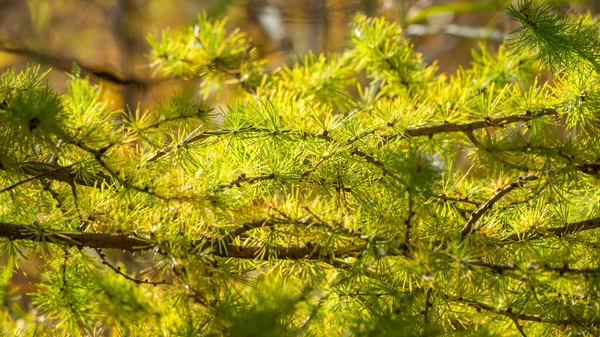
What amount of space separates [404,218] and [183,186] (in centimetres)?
24

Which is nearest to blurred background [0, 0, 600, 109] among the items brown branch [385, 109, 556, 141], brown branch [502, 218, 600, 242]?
brown branch [385, 109, 556, 141]

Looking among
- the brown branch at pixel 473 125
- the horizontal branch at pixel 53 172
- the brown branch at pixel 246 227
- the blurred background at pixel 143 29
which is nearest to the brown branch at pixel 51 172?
the horizontal branch at pixel 53 172

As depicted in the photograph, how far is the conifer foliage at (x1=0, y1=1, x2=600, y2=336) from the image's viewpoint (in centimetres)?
65

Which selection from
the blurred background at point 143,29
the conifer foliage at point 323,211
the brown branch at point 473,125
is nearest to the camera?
the conifer foliage at point 323,211

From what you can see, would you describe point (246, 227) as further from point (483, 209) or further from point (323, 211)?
point (483, 209)

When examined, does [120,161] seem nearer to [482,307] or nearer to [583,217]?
[482,307]

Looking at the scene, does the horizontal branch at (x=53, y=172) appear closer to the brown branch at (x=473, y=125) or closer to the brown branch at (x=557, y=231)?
the brown branch at (x=473, y=125)

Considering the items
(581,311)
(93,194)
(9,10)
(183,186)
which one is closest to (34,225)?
(93,194)

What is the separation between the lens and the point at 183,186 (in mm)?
681

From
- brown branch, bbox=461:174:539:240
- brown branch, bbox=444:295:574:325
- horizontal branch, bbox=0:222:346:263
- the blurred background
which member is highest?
brown branch, bbox=461:174:539:240

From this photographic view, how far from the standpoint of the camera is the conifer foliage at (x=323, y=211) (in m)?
0.65

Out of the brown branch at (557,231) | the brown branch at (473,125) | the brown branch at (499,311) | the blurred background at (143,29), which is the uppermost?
the brown branch at (473,125)

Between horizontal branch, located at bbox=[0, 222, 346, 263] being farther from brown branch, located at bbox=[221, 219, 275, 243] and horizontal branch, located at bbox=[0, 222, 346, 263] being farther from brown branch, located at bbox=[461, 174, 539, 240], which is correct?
brown branch, located at bbox=[461, 174, 539, 240]

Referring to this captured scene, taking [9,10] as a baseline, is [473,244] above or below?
above
